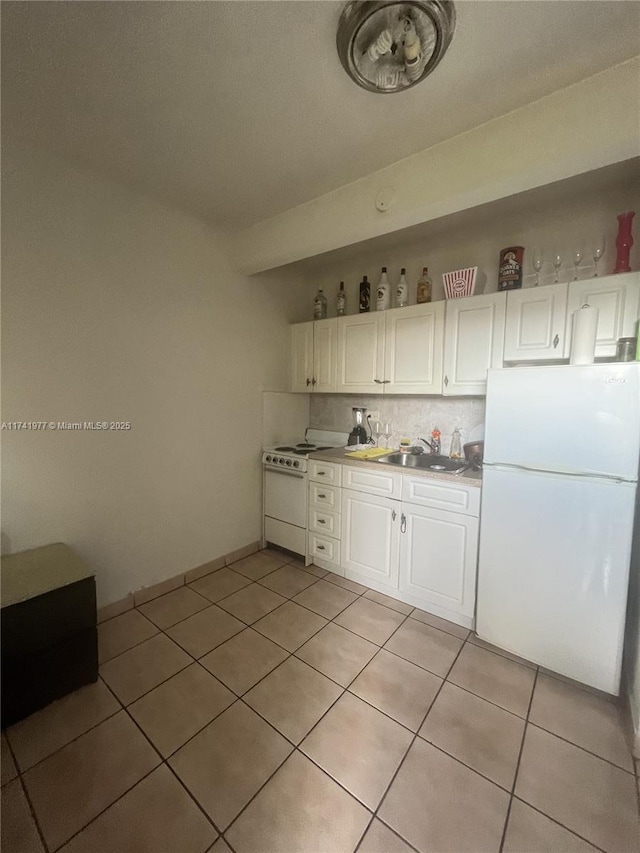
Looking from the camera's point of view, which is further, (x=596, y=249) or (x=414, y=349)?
(x=414, y=349)

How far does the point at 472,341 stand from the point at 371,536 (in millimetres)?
1429

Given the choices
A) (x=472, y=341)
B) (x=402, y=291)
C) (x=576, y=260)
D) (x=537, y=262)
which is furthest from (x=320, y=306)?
(x=576, y=260)

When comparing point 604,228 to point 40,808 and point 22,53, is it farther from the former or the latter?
point 40,808

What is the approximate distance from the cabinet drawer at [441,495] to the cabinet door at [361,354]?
788 millimetres

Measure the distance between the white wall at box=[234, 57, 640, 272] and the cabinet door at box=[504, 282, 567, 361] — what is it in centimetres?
58

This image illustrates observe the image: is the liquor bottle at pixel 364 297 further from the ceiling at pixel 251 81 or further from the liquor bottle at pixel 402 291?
the ceiling at pixel 251 81

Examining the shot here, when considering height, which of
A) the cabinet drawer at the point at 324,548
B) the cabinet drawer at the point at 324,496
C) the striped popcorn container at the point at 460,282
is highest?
the striped popcorn container at the point at 460,282

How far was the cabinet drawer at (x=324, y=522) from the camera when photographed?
2.53 m

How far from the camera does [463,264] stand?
2.42m

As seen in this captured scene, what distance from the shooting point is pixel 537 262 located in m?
2.02

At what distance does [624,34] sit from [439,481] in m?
1.91

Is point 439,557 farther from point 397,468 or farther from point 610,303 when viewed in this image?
point 610,303

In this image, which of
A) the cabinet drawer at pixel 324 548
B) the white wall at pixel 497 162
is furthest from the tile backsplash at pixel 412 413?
the white wall at pixel 497 162

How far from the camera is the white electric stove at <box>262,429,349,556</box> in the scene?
270 cm
